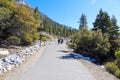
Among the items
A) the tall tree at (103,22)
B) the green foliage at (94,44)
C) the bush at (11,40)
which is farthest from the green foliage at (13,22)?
the tall tree at (103,22)

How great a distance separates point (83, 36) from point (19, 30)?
29.4 ft

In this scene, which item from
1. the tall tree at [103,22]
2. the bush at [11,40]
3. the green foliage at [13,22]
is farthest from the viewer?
the tall tree at [103,22]

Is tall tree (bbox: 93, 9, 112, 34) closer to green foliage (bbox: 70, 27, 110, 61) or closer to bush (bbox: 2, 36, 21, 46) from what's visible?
green foliage (bbox: 70, 27, 110, 61)

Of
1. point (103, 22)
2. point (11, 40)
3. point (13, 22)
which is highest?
point (103, 22)

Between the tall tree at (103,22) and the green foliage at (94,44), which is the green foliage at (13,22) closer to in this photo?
the green foliage at (94,44)

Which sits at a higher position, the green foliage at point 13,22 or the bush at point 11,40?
the green foliage at point 13,22

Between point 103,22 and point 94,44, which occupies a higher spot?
point 103,22

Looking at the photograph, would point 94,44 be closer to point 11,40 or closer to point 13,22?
point 11,40

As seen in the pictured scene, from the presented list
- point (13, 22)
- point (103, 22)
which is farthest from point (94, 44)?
point (103, 22)

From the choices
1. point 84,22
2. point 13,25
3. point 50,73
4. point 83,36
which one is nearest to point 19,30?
point 13,25

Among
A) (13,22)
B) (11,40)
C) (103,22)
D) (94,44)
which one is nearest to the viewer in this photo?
(94,44)

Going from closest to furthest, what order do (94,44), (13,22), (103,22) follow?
(94,44) → (13,22) → (103,22)

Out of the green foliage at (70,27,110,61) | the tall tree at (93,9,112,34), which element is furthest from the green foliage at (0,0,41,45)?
A: the tall tree at (93,9,112,34)

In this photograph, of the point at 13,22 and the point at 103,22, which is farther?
the point at 103,22
